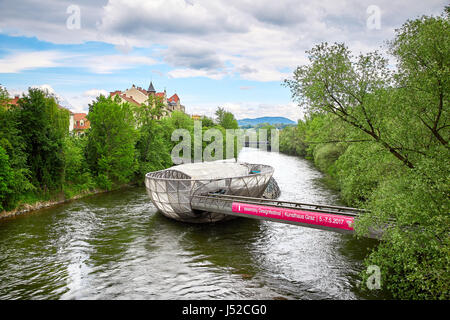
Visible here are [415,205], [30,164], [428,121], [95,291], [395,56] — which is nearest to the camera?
[415,205]

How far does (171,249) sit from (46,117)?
57.3 feet

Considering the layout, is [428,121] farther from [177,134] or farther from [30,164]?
[177,134]

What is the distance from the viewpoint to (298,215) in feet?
50.8

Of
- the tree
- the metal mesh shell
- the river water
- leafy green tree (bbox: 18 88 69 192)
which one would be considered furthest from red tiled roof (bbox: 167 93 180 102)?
the metal mesh shell

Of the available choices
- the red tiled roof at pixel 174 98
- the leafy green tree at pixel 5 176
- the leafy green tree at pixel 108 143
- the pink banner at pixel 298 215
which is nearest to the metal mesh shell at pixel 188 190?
the pink banner at pixel 298 215

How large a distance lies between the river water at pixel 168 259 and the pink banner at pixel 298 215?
214 cm

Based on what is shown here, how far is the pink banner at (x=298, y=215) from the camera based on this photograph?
13910 millimetres

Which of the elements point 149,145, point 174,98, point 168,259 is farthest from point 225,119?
point 168,259

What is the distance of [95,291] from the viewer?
1298cm

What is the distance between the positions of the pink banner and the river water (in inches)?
84.2

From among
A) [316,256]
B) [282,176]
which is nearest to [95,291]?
[316,256]

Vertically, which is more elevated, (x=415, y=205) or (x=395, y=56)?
(x=395, y=56)

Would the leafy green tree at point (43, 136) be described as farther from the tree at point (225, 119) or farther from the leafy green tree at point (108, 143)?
the tree at point (225, 119)

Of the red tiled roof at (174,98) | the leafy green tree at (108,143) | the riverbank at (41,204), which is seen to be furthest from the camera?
the red tiled roof at (174,98)
